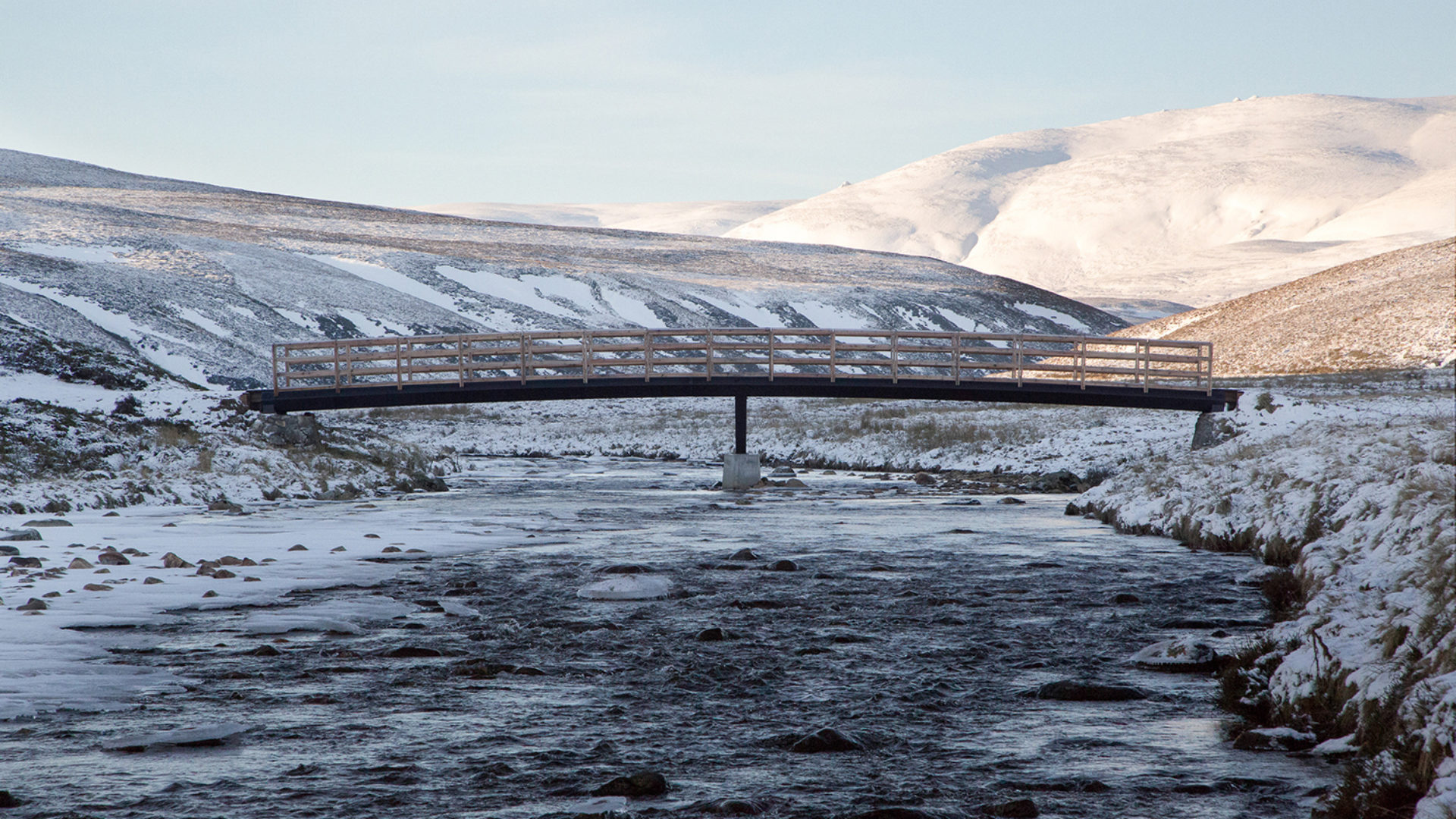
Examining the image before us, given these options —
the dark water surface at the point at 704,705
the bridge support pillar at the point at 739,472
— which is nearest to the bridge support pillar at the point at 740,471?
the bridge support pillar at the point at 739,472

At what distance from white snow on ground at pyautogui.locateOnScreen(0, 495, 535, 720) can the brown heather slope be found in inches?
1515

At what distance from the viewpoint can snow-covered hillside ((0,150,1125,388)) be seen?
57719 mm

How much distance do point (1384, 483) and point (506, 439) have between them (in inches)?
1586

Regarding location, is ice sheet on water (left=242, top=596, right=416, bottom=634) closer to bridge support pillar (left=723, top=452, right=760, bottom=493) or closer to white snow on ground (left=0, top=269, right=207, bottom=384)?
bridge support pillar (left=723, top=452, right=760, bottom=493)

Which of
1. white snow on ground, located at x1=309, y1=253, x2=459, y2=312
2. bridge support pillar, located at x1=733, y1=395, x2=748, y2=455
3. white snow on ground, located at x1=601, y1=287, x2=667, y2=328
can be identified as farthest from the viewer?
white snow on ground, located at x1=601, y1=287, x2=667, y2=328

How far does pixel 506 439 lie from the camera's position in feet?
160

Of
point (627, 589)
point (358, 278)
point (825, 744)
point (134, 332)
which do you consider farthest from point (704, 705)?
point (358, 278)

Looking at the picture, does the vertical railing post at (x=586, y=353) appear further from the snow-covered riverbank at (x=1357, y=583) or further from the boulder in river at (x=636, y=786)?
the boulder in river at (x=636, y=786)

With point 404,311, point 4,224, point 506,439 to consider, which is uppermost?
point 4,224

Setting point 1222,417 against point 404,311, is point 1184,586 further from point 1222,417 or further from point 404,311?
point 404,311

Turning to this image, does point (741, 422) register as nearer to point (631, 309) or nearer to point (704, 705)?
point (704, 705)

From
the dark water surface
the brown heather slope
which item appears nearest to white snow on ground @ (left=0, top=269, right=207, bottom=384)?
the dark water surface

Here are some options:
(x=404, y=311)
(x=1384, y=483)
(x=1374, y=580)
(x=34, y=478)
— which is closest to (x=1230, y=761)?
(x=1374, y=580)

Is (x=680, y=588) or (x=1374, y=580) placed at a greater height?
(x=1374, y=580)
